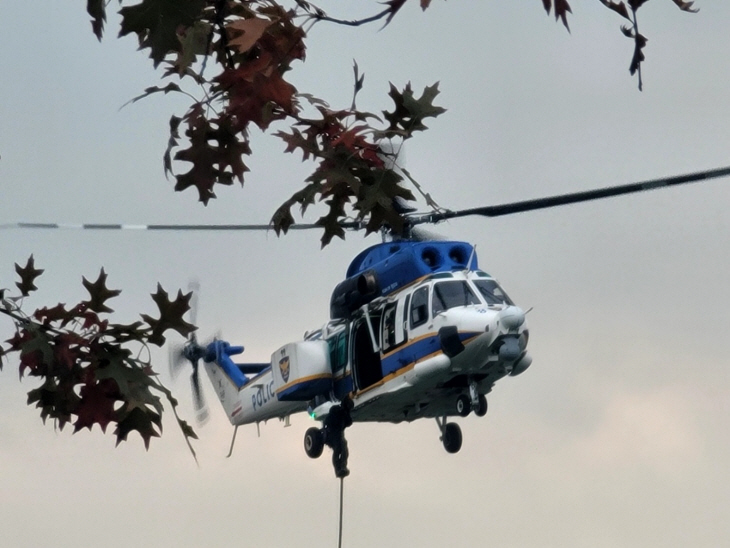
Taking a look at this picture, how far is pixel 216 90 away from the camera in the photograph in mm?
4871

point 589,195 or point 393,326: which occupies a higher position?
point 589,195

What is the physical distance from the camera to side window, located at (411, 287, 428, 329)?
19109mm

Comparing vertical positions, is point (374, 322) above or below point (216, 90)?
below

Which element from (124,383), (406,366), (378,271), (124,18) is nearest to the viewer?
(124,18)

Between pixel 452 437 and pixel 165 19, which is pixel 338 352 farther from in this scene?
pixel 165 19

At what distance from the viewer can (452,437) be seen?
21.0 metres

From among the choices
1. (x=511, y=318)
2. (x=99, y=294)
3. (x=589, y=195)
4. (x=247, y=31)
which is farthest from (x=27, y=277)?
(x=511, y=318)

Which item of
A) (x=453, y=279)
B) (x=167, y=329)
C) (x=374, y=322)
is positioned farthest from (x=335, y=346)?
(x=167, y=329)

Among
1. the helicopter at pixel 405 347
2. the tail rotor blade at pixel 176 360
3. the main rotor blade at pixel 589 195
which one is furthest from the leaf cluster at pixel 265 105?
the tail rotor blade at pixel 176 360

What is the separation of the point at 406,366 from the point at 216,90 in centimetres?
1445

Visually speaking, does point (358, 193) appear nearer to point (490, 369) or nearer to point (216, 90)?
point (216, 90)

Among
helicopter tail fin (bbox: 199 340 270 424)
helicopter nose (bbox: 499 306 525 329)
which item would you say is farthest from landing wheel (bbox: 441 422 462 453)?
helicopter tail fin (bbox: 199 340 270 424)

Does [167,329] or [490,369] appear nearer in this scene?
[167,329]

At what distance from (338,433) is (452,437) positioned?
5.81ft
